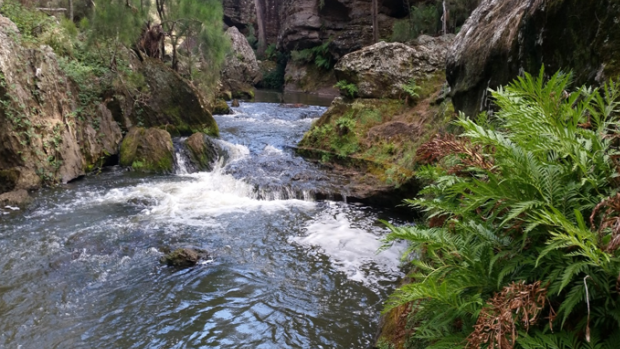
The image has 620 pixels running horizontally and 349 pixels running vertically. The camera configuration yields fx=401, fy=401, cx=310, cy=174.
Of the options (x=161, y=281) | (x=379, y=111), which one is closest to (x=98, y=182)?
(x=161, y=281)

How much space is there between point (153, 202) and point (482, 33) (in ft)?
22.2

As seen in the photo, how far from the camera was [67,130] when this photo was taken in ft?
31.5

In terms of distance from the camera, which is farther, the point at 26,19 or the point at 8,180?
the point at 26,19

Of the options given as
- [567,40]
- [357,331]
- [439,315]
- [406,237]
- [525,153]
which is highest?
[567,40]

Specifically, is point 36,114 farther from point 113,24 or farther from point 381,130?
point 381,130

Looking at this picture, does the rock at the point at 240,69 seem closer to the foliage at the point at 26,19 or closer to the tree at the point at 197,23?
the tree at the point at 197,23

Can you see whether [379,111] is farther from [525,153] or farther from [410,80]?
[525,153]

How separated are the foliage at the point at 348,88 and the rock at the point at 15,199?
813 cm

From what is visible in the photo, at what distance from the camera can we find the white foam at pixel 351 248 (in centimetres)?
552

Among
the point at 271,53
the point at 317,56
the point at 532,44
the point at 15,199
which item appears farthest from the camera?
the point at 271,53

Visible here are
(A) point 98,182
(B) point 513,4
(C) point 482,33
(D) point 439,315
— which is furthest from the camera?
(A) point 98,182

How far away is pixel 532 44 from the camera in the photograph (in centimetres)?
427

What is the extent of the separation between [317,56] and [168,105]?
73.2 ft

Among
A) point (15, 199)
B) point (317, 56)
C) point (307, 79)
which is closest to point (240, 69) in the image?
point (307, 79)
